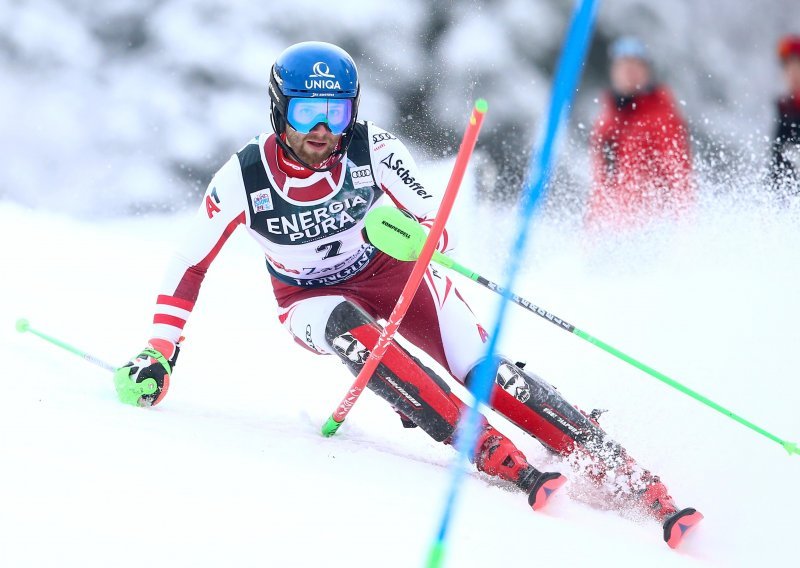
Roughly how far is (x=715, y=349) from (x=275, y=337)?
2341 millimetres

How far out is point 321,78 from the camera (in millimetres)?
2453

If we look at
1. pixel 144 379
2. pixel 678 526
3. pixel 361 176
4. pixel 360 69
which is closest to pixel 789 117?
pixel 361 176

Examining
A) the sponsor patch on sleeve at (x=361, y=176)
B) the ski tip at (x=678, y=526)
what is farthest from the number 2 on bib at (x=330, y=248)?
the ski tip at (x=678, y=526)

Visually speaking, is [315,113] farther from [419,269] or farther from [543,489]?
[543,489]

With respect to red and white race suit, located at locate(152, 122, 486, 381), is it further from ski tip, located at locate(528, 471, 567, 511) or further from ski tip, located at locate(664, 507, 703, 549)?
ski tip, located at locate(664, 507, 703, 549)

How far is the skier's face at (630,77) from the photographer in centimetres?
450

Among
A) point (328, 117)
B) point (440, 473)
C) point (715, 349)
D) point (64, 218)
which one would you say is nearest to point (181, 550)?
point (440, 473)

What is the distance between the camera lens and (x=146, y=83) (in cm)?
718

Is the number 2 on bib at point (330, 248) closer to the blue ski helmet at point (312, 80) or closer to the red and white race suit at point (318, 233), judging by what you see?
the red and white race suit at point (318, 233)

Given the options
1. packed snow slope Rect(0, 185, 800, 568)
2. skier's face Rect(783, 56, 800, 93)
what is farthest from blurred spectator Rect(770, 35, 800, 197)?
packed snow slope Rect(0, 185, 800, 568)

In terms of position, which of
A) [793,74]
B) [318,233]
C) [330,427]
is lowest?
[330,427]

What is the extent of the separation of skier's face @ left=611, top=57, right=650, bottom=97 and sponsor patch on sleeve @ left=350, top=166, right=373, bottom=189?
238cm

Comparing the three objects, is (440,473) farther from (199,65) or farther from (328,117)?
(199,65)

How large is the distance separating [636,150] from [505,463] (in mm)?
2914
